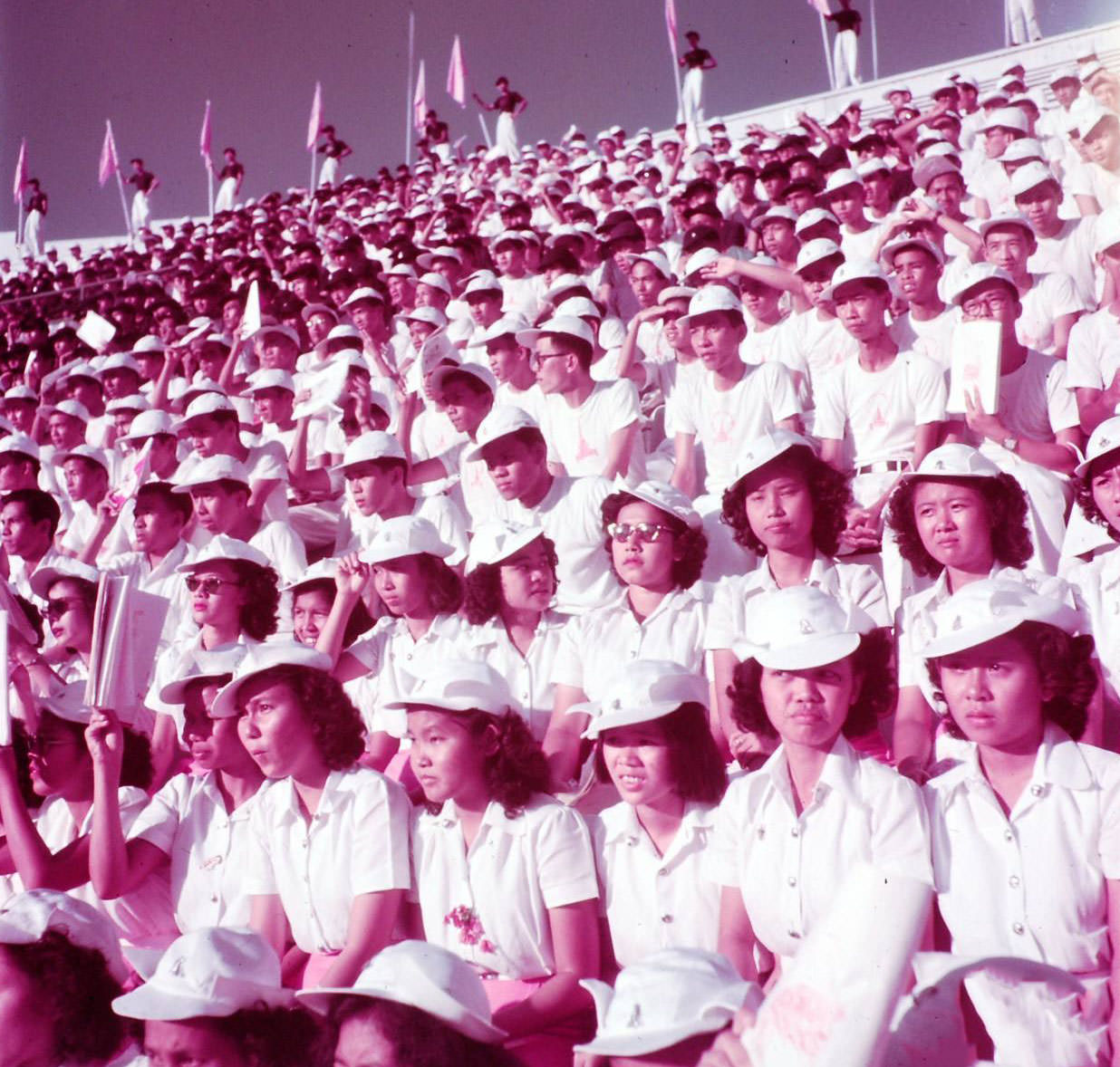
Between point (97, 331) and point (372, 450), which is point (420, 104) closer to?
point (97, 331)

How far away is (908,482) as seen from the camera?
4.37 m

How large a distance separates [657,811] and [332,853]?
3.31 ft

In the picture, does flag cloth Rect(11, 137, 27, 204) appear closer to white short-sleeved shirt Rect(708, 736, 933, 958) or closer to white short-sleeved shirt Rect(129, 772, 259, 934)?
white short-sleeved shirt Rect(129, 772, 259, 934)

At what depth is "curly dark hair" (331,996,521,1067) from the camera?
2.43 meters

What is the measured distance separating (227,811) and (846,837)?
2181 mm

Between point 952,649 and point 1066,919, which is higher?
Result: point 952,649

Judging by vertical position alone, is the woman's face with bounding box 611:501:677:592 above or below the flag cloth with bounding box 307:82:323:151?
below

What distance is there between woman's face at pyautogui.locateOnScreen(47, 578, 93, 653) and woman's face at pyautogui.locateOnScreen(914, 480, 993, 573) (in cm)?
393

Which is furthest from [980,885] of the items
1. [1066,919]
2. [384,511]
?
[384,511]

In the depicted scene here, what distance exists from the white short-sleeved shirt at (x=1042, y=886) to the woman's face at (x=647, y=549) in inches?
73.0

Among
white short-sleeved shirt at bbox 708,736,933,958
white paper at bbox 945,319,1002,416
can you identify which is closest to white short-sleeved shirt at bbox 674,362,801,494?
white paper at bbox 945,319,1002,416

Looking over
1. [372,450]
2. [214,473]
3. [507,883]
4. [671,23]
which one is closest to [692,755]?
[507,883]

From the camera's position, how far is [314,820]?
4012 mm

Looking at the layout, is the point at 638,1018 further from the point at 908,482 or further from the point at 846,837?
the point at 908,482
